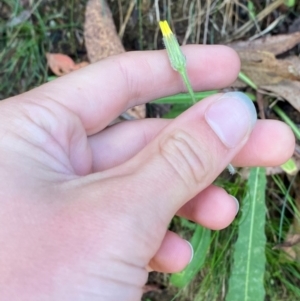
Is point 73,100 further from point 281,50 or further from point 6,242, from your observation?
point 281,50

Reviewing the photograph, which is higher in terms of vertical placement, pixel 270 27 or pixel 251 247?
pixel 270 27

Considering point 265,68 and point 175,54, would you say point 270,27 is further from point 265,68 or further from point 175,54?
point 175,54

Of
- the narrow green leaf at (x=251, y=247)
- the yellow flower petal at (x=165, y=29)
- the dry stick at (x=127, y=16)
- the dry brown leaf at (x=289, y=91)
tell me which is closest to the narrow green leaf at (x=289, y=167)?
the narrow green leaf at (x=251, y=247)

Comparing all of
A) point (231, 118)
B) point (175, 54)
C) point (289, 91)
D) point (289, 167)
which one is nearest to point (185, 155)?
point (231, 118)

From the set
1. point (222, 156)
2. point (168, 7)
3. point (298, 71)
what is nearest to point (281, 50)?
point (298, 71)

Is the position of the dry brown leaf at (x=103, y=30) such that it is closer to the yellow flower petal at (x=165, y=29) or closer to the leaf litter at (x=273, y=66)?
the leaf litter at (x=273, y=66)

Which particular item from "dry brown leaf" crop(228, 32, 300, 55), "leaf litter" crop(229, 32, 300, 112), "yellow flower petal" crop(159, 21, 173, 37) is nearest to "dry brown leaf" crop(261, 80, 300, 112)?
"leaf litter" crop(229, 32, 300, 112)

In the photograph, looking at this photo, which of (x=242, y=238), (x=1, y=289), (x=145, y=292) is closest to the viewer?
(x=1, y=289)
